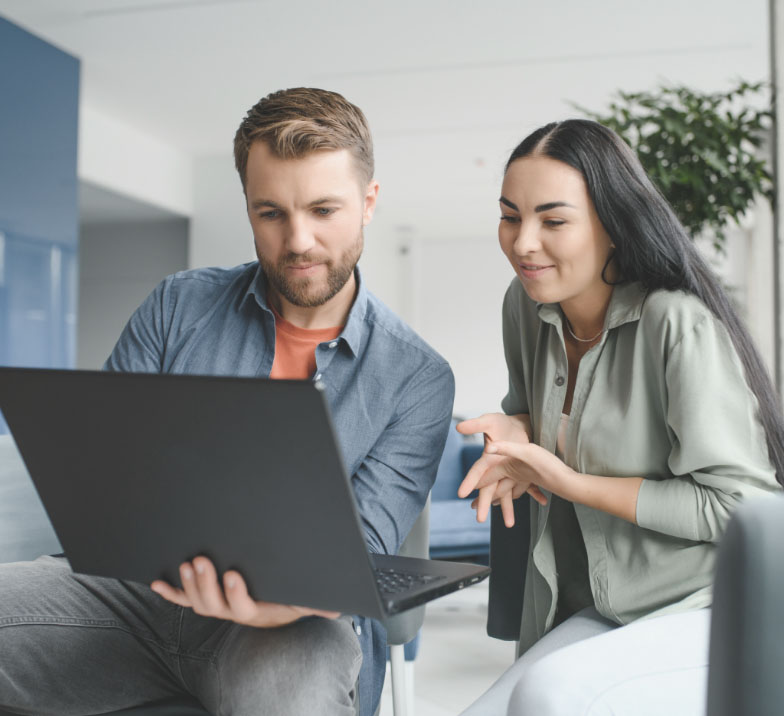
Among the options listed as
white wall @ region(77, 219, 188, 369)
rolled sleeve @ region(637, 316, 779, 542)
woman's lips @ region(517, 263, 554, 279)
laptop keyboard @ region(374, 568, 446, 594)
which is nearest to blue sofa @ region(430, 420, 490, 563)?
woman's lips @ region(517, 263, 554, 279)

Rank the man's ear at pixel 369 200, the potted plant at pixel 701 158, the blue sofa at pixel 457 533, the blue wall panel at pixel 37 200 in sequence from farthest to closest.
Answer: the blue wall panel at pixel 37 200
the blue sofa at pixel 457 533
the potted plant at pixel 701 158
the man's ear at pixel 369 200

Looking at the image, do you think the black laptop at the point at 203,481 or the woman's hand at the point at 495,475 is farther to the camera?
the woman's hand at the point at 495,475

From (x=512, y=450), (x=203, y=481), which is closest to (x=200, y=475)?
(x=203, y=481)

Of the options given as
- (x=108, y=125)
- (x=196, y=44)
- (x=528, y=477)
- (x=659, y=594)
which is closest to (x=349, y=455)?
(x=528, y=477)

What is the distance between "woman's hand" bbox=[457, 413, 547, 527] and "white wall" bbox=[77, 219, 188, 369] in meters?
7.03

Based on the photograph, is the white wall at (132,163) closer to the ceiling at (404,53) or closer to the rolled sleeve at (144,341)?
the ceiling at (404,53)

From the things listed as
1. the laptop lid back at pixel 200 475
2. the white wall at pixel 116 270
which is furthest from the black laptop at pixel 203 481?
the white wall at pixel 116 270

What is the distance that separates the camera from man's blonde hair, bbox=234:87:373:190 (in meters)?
1.33

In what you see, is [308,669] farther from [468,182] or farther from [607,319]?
[468,182]

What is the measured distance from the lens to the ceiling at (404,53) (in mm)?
4523

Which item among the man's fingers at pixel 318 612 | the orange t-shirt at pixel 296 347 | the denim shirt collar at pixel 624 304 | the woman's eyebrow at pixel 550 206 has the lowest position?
the man's fingers at pixel 318 612

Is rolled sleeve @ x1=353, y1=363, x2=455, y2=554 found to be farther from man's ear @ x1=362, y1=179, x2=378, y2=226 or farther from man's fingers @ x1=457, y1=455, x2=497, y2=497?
man's ear @ x1=362, y1=179, x2=378, y2=226

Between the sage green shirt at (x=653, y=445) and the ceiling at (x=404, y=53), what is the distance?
10.4 feet

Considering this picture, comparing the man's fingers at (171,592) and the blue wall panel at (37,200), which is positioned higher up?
the blue wall panel at (37,200)
